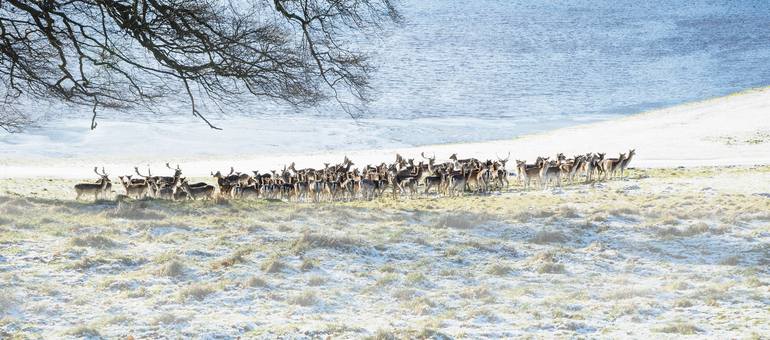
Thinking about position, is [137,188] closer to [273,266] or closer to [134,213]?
[134,213]

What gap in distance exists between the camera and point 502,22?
83438mm

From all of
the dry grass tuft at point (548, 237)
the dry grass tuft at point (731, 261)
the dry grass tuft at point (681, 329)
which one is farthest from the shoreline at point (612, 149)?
the dry grass tuft at point (681, 329)

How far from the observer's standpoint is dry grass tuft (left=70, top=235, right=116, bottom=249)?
11.6 metres

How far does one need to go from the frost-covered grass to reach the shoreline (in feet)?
54.8

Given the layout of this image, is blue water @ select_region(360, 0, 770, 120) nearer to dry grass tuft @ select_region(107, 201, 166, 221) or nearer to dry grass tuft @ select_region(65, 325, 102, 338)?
dry grass tuft @ select_region(107, 201, 166, 221)

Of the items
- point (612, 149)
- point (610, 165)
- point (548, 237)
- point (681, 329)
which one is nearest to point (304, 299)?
point (681, 329)

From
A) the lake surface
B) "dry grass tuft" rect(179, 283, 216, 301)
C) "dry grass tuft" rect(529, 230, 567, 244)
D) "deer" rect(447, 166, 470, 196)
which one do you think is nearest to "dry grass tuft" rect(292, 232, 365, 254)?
"dry grass tuft" rect(179, 283, 216, 301)

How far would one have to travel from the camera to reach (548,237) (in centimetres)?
1302

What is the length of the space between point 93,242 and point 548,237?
6771 mm

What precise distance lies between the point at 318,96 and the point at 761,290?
801cm

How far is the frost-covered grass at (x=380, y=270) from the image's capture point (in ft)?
28.0

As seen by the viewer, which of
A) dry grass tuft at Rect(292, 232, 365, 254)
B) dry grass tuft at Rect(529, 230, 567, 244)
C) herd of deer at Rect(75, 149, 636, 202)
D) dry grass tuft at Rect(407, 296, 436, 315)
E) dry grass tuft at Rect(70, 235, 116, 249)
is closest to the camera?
dry grass tuft at Rect(407, 296, 436, 315)

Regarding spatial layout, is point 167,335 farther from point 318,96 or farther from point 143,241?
point 318,96

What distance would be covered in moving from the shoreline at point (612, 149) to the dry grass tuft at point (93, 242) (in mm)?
20684
